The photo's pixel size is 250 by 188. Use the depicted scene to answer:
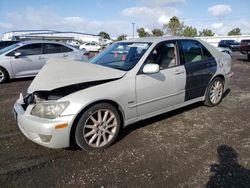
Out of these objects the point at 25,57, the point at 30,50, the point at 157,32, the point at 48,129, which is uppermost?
the point at 157,32

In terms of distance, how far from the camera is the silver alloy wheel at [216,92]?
520 cm

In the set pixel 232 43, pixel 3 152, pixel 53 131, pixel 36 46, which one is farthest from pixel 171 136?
pixel 232 43

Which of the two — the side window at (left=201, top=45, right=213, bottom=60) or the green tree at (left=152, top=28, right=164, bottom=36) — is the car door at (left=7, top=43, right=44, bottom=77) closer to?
the side window at (left=201, top=45, right=213, bottom=60)

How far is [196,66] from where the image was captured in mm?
4625

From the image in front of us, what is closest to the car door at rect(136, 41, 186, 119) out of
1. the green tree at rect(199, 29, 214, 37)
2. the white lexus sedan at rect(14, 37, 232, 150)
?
the white lexus sedan at rect(14, 37, 232, 150)

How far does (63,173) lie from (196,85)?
9.94 feet

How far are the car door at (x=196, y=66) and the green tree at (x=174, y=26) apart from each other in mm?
51349

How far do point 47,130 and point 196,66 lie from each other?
3.01 metres

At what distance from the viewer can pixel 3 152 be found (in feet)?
11.3

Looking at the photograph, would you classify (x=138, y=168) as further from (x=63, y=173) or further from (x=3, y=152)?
(x=3, y=152)

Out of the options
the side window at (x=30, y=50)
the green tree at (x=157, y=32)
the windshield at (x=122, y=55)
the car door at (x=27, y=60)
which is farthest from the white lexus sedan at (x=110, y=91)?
the green tree at (x=157, y=32)

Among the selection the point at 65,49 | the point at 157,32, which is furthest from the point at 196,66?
the point at 157,32

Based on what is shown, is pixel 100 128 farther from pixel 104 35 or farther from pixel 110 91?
pixel 104 35

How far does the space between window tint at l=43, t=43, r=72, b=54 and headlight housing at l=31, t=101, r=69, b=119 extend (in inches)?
251
